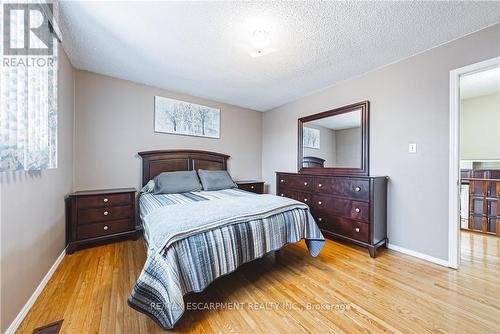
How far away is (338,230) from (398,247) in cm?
71

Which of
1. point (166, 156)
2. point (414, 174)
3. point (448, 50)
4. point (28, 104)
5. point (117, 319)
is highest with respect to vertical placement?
point (448, 50)

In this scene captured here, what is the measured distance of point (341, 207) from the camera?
2627mm

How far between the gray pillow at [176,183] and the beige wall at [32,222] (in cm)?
104

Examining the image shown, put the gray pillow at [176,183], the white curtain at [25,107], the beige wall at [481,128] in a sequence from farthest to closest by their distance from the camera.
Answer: the beige wall at [481,128] → the gray pillow at [176,183] → the white curtain at [25,107]

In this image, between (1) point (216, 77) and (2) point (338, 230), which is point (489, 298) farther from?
(1) point (216, 77)

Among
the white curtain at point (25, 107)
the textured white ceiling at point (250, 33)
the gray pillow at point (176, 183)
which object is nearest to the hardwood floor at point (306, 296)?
the gray pillow at point (176, 183)

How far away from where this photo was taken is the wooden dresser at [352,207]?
2336mm

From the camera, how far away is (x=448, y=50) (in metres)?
2.08

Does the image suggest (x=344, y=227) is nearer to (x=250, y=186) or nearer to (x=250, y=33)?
(x=250, y=186)

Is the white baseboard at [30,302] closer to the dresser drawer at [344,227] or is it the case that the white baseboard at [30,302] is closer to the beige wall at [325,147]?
the dresser drawer at [344,227]

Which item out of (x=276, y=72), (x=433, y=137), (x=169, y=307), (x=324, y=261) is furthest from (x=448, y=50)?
(x=169, y=307)

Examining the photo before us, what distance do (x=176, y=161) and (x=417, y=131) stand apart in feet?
11.4

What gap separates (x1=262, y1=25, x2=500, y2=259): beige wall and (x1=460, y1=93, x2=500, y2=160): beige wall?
2.40 metres

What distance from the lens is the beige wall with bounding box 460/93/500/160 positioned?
11.0ft
